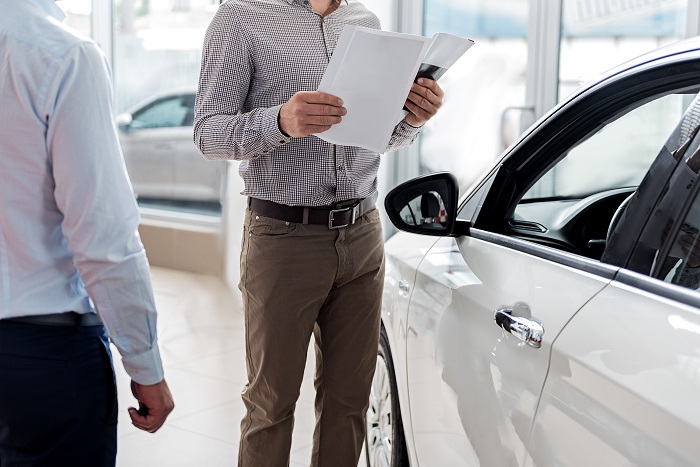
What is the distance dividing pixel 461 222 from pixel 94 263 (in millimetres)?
889

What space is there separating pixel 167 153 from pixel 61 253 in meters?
6.18

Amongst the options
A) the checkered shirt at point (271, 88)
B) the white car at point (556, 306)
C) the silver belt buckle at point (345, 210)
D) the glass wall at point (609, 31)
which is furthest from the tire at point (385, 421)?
the glass wall at point (609, 31)

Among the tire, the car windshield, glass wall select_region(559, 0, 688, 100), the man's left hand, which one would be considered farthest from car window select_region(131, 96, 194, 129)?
the man's left hand

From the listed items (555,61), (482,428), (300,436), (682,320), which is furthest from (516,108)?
(682,320)

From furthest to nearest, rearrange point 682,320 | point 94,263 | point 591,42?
1. point 591,42
2. point 94,263
3. point 682,320

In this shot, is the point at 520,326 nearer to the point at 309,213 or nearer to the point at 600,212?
the point at 600,212

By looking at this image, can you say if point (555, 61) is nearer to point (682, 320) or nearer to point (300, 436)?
point (300, 436)

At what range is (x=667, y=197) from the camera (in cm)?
130

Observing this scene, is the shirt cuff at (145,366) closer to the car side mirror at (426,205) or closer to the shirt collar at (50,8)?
the shirt collar at (50,8)

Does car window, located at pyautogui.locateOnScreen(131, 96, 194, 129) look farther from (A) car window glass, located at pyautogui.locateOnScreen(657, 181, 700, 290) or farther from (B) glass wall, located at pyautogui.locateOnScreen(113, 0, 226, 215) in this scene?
(A) car window glass, located at pyautogui.locateOnScreen(657, 181, 700, 290)

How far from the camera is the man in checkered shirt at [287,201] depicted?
77.5 inches

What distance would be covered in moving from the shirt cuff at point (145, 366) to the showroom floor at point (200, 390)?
174 centimetres

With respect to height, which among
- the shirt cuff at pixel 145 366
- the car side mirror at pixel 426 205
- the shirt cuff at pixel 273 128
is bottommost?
the shirt cuff at pixel 145 366

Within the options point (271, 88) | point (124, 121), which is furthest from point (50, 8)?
point (124, 121)
